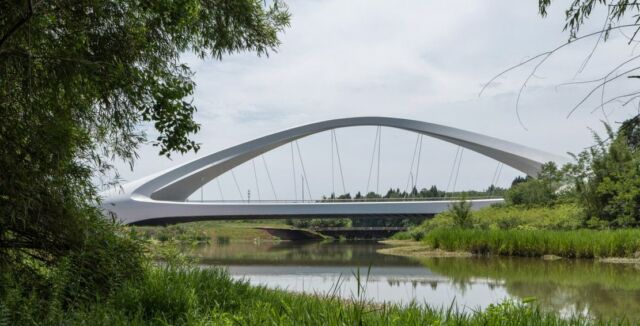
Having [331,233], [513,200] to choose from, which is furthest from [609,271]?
[331,233]

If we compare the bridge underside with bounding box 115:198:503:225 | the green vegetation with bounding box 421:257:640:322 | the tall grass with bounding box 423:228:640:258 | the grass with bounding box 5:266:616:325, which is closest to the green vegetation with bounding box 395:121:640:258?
the tall grass with bounding box 423:228:640:258

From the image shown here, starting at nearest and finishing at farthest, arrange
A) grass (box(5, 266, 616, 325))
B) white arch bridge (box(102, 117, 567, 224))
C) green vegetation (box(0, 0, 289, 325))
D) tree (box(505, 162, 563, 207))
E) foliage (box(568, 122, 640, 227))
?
grass (box(5, 266, 616, 325)) → green vegetation (box(0, 0, 289, 325)) → foliage (box(568, 122, 640, 227)) → tree (box(505, 162, 563, 207)) → white arch bridge (box(102, 117, 567, 224))

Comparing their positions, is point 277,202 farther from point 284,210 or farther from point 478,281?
point 478,281

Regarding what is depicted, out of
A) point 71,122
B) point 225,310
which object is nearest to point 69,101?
point 71,122

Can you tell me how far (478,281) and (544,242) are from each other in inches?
222

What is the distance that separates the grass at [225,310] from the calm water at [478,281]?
99 centimetres

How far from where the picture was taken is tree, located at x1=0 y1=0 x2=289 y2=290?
464cm

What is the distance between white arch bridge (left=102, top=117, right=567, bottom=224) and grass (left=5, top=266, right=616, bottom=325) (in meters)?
28.1

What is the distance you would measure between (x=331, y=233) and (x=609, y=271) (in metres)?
29.4

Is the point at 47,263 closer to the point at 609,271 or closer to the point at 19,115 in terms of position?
the point at 19,115

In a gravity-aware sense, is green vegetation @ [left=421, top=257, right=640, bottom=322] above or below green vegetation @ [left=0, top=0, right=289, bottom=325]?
below

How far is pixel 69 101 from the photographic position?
5.07 meters

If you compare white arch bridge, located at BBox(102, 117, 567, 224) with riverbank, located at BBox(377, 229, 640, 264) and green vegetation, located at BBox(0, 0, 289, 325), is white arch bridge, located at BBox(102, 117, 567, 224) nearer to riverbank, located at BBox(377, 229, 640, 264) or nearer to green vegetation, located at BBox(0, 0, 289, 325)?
riverbank, located at BBox(377, 229, 640, 264)

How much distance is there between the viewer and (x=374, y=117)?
34.6 metres
